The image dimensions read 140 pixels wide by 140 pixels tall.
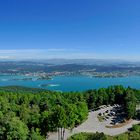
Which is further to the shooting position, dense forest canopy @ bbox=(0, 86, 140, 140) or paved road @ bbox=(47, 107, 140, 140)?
paved road @ bbox=(47, 107, 140, 140)

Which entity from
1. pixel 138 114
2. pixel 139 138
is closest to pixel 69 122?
pixel 139 138

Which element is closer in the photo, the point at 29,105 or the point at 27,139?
the point at 27,139

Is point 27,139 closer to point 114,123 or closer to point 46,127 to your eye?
point 46,127

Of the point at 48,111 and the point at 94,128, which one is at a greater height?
the point at 48,111

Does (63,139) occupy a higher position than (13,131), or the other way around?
(13,131)

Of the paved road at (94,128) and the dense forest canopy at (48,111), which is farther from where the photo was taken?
the paved road at (94,128)

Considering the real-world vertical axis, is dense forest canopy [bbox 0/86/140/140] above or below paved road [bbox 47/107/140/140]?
above

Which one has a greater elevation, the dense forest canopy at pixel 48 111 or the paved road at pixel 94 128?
the dense forest canopy at pixel 48 111

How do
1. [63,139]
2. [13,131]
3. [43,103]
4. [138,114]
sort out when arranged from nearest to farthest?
[13,131], [63,139], [138,114], [43,103]
